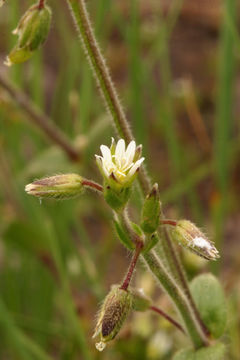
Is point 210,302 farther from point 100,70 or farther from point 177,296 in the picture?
point 100,70

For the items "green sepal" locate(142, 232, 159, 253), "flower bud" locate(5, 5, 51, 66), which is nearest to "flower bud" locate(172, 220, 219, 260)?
"green sepal" locate(142, 232, 159, 253)

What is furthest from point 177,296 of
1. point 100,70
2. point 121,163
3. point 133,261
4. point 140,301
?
point 100,70

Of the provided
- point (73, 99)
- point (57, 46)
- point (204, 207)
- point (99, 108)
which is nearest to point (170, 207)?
point (204, 207)

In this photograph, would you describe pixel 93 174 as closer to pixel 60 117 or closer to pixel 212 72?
pixel 60 117

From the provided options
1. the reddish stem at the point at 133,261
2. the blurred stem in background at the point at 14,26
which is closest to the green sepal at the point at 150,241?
the reddish stem at the point at 133,261

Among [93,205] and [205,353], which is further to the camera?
[93,205]

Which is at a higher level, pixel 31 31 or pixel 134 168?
pixel 31 31
